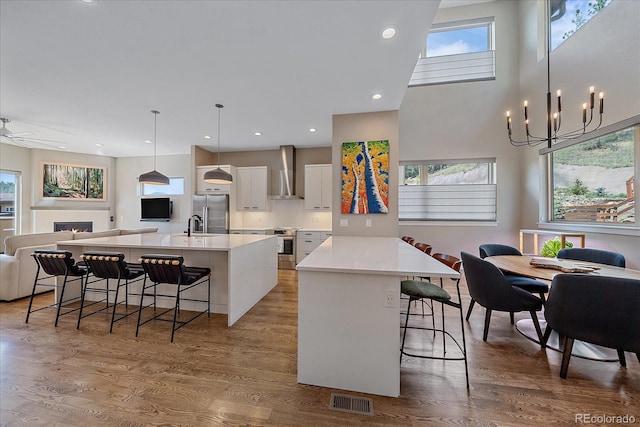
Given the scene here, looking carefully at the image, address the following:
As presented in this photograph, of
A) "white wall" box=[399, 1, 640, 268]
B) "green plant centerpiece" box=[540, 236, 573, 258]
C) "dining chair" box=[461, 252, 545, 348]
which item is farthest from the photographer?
"white wall" box=[399, 1, 640, 268]

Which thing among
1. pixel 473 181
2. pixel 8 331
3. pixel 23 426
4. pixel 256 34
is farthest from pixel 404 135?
pixel 8 331

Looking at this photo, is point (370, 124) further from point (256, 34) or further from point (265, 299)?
point (265, 299)

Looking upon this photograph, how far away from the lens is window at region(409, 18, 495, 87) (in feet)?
16.1

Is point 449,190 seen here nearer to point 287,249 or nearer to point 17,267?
point 287,249

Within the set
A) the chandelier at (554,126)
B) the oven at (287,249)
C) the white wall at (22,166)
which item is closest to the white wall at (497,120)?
the chandelier at (554,126)

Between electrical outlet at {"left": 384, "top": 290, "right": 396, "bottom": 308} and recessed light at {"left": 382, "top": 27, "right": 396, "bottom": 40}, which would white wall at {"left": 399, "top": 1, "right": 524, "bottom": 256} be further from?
electrical outlet at {"left": 384, "top": 290, "right": 396, "bottom": 308}

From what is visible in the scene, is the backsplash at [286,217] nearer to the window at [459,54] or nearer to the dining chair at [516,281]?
the dining chair at [516,281]

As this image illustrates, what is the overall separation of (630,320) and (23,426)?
382 cm

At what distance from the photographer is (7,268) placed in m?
3.29

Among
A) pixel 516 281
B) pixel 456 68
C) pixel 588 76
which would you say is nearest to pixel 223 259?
pixel 516 281

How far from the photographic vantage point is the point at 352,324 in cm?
167

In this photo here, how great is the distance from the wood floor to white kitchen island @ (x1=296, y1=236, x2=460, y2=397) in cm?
14

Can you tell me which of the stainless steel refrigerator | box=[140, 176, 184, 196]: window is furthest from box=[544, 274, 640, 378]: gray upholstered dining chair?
box=[140, 176, 184, 196]: window

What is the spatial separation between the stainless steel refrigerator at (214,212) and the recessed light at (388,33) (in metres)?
4.64
